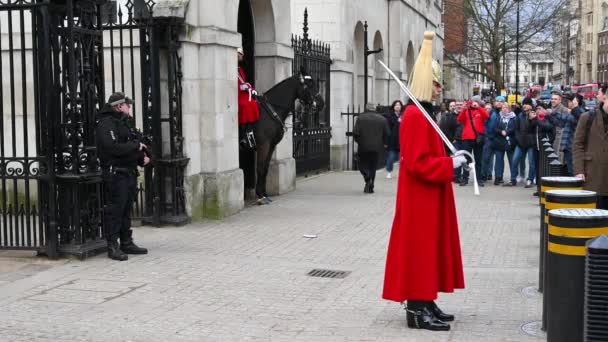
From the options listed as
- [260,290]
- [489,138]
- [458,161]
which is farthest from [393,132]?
[458,161]

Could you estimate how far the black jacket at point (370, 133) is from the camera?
1535cm

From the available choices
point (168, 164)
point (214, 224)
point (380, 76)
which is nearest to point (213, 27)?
point (168, 164)

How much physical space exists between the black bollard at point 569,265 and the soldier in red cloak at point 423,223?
1.13m

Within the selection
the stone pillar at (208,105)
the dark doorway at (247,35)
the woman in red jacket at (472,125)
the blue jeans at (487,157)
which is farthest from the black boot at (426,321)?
the blue jeans at (487,157)

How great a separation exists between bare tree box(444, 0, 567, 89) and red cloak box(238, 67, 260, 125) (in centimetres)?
3434

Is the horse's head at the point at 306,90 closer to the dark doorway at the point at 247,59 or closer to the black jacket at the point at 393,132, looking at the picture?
the dark doorway at the point at 247,59

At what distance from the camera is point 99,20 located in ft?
29.4

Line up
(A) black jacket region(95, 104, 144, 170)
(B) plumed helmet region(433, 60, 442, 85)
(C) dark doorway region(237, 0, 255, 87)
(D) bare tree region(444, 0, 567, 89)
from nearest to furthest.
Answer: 1. (B) plumed helmet region(433, 60, 442, 85)
2. (A) black jacket region(95, 104, 144, 170)
3. (C) dark doorway region(237, 0, 255, 87)
4. (D) bare tree region(444, 0, 567, 89)

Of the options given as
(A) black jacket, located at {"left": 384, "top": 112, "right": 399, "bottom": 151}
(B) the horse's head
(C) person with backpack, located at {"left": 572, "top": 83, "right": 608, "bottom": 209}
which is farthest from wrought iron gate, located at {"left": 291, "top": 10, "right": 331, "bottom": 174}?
(C) person with backpack, located at {"left": 572, "top": 83, "right": 608, "bottom": 209}

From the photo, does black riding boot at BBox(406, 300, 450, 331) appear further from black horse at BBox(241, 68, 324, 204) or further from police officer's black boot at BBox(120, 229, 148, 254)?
black horse at BBox(241, 68, 324, 204)

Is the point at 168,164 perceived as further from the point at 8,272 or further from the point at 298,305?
the point at 298,305

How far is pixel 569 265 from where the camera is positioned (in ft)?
15.1

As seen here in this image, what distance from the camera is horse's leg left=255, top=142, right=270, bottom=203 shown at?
44.0 feet

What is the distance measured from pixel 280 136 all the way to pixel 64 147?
18.0 feet
